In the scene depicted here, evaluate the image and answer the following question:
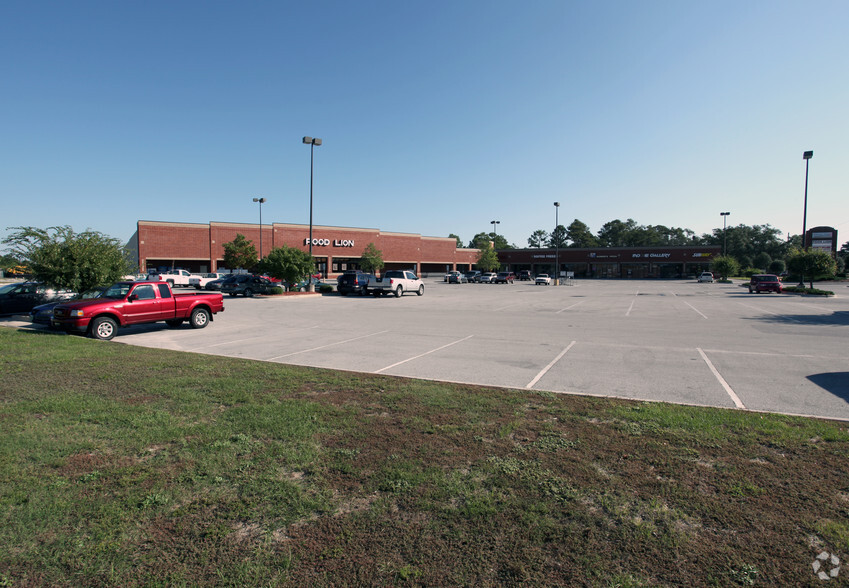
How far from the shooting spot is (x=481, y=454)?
15.4 ft

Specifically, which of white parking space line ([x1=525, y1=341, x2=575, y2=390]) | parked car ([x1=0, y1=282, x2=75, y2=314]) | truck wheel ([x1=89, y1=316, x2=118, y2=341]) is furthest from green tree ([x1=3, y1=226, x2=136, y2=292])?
white parking space line ([x1=525, y1=341, x2=575, y2=390])

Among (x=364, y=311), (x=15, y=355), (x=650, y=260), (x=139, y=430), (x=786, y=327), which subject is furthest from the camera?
(x=650, y=260)

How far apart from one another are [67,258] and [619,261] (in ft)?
298

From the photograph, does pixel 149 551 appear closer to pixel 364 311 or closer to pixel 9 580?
pixel 9 580

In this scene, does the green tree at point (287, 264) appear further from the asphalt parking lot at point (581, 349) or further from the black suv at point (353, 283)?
the asphalt parking lot at point (581, 349)

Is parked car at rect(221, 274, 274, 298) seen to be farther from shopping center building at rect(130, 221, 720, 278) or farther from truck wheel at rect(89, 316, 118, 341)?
shopping center building at rect(130, 221, 720, 278)

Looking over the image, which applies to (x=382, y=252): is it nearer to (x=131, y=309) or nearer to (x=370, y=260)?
(x=370, y=260)

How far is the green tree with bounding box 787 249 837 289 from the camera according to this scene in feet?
111

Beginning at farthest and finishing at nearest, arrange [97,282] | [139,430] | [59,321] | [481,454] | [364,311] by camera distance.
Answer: [364,311], [97,282], [59,321], [139,430], [481,454]

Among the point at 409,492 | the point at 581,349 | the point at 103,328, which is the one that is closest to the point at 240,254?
the point at 103,328

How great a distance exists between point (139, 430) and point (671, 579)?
5413 mm

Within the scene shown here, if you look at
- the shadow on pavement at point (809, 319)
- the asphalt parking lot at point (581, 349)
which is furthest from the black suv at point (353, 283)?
the shadow on pavement at point (809, 319)

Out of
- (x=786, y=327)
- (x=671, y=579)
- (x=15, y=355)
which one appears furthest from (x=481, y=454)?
(x=786, y=327)

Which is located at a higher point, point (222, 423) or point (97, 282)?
point (97, 282)
